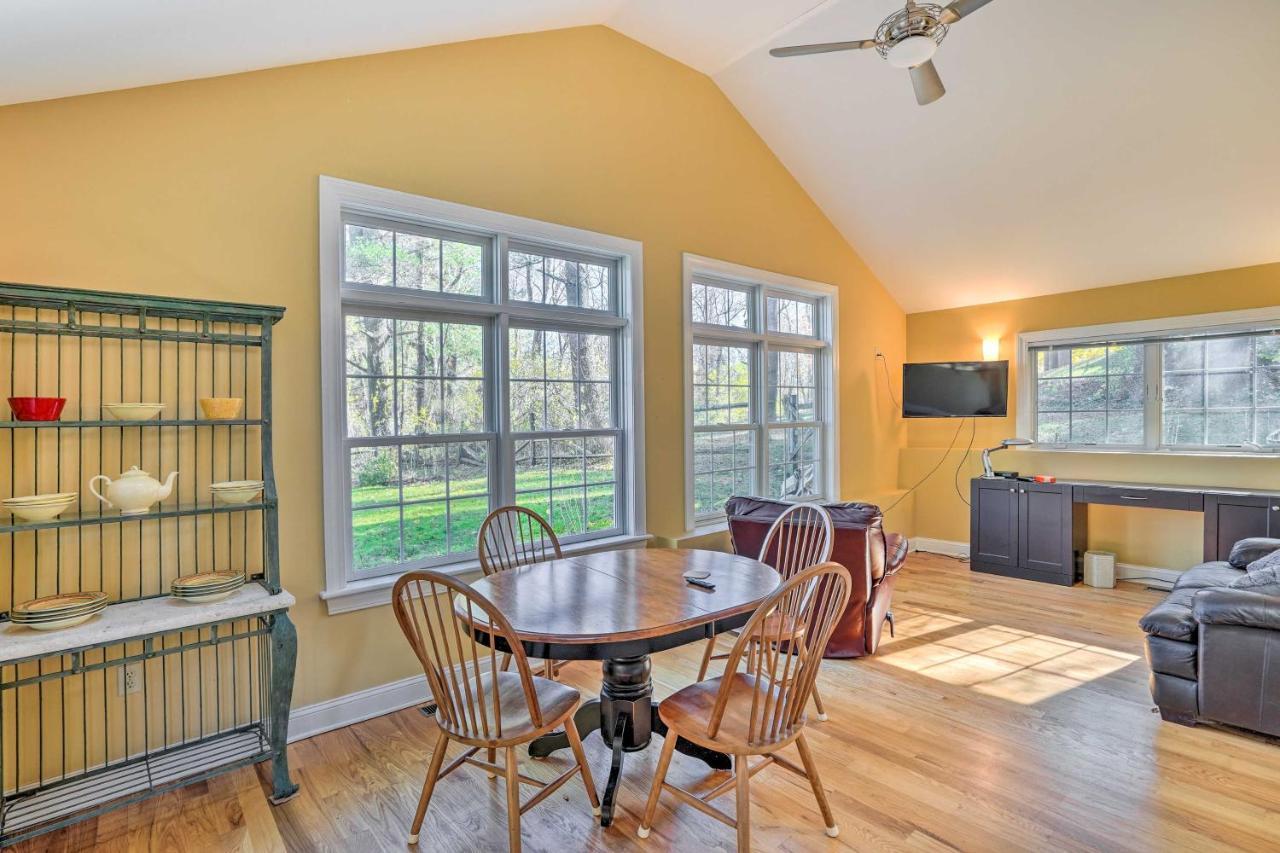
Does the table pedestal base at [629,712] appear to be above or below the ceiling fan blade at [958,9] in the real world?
below

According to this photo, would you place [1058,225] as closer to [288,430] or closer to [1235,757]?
[1235,757]

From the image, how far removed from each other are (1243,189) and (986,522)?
118 inches

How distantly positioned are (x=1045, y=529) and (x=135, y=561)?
612cm

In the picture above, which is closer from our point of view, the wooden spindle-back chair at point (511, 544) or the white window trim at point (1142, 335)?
the wooden spindle-back chair at point (511, 544)

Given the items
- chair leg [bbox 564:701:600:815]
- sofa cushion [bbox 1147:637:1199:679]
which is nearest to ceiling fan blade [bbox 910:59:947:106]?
sofa cushion [bbox 1147:637:1199:679]

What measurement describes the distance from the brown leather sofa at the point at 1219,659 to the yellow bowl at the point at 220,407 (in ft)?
13.7

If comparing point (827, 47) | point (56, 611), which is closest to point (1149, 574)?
point (827, 47)

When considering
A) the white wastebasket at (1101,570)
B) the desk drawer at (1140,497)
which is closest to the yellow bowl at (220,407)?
the desk drawer at (1140,497)

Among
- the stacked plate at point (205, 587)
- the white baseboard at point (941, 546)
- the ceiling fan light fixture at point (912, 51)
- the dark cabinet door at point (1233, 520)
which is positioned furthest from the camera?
the white baseboard at point (941, 546)

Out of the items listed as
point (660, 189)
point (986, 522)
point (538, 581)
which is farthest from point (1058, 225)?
point (538, 581)

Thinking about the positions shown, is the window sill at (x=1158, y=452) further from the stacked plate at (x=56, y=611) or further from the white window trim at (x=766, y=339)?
the stacked plate at (x=56, y=611)

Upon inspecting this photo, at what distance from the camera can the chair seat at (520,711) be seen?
6.34 feet

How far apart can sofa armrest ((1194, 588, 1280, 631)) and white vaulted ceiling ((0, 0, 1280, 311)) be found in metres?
2.98

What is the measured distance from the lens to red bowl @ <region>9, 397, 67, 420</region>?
206 cm
